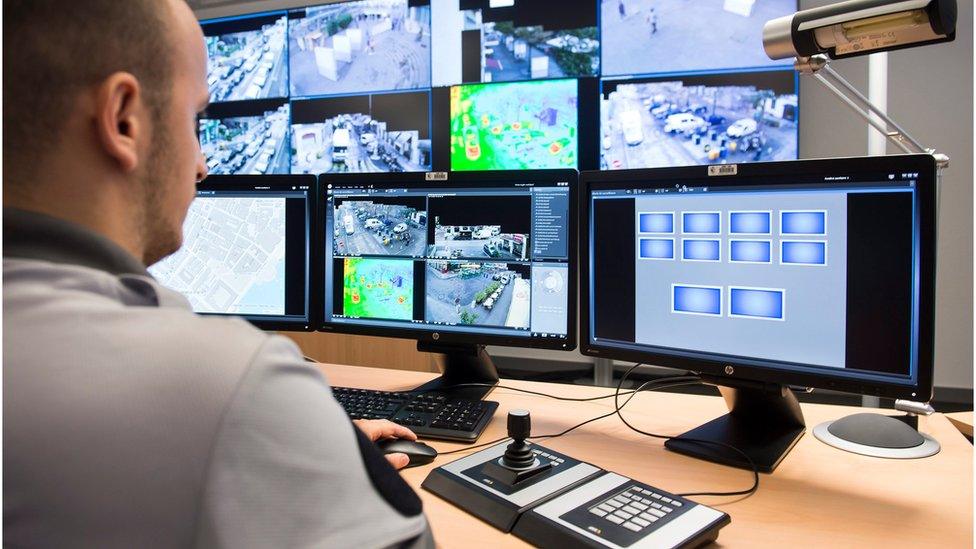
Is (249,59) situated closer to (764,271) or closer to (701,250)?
(701,250)

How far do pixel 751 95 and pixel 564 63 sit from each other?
896 millimetres

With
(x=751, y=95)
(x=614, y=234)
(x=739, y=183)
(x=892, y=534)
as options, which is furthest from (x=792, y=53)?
(x=751, y=95)

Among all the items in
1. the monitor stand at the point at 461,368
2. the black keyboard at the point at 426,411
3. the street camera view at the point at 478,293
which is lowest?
the black keyboard at the point at 426,411

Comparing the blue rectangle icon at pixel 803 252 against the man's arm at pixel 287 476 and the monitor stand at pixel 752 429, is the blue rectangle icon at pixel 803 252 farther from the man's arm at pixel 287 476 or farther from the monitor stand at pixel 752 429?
the man's arm at pixel 287 476

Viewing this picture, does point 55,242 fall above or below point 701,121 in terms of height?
below

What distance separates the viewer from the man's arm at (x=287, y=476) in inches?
17.4

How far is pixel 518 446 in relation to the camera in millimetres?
1002

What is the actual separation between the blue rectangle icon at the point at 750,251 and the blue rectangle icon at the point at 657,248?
11 centimetres

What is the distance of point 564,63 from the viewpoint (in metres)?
3.23

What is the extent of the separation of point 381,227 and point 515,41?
2129 mm

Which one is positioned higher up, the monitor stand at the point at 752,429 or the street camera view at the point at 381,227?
the street camera view at the point at 381,227

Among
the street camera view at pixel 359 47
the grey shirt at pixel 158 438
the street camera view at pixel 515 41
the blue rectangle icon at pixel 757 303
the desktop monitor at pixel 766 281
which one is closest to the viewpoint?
the grey shirt at pixel 158 438

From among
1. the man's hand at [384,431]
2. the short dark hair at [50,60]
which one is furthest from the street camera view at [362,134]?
the short dark hair at [50,60]

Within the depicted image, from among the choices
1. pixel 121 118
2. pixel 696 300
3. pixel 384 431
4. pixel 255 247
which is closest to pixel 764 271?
pixel 696 300
